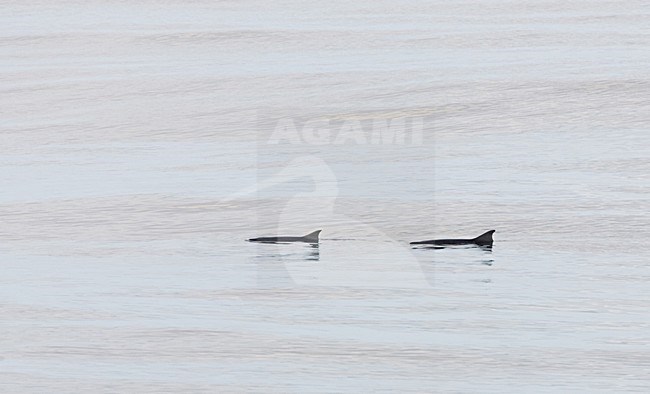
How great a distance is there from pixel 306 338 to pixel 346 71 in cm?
1085

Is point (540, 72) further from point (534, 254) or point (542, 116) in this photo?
point (534, 254)

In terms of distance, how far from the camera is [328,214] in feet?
36.8

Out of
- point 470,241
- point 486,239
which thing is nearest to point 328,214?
point 470,241

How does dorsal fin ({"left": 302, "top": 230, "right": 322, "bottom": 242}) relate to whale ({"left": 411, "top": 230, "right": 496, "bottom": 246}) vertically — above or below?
above

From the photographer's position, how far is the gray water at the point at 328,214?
750 cm

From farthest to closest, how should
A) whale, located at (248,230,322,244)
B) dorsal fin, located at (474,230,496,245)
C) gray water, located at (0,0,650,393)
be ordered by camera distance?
whale, located at (248,230,322,244) < dorsal fin, located at (474,230,496,245) < gray water, located at (0,0,650,393)

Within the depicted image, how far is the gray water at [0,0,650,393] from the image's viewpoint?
7500 millimetres

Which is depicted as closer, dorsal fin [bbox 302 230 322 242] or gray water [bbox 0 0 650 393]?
gray water [bbox 0 0 650 393]

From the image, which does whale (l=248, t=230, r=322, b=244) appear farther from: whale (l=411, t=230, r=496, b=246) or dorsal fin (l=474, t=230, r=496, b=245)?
dorsal fin (l=474, t=230, r=496, b=245)

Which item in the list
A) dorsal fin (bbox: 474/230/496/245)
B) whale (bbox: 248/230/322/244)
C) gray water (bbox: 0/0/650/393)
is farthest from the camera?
Answer: whale (bbox: 248/230/322/244)

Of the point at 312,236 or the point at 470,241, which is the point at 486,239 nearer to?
the point at 470,241

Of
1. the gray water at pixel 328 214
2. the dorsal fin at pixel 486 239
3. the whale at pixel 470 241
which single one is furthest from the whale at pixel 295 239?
the dorsal fin at pixel 486 239

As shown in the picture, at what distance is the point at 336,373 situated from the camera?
7.24 meters

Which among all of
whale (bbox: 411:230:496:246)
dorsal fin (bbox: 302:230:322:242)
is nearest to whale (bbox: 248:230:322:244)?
dorsal fin (bbox: 302:230:322:242)
